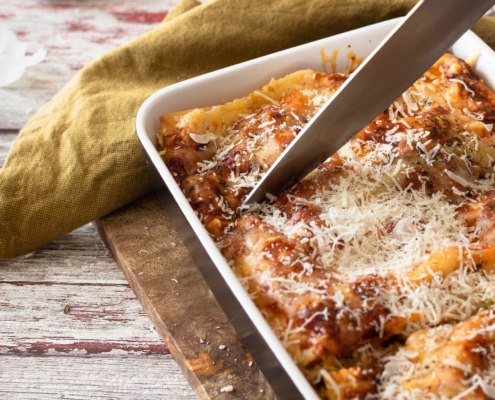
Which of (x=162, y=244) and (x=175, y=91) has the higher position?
(x=175, y=91)

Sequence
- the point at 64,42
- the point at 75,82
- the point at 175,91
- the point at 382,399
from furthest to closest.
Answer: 1. the point at 64,42
2. the point at 75,82
3. the point at 175,91
4. the point at 382,399

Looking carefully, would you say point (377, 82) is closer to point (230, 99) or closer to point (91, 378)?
point (230, 99)

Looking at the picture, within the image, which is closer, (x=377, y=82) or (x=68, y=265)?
(x=377, y=82)

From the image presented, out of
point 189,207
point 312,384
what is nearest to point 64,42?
point 189,207

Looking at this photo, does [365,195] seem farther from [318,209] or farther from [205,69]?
[205,69]

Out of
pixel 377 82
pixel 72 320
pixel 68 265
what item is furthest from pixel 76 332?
pixel 377 82

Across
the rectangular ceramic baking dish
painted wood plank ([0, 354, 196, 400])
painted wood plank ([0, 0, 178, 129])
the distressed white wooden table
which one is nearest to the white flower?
painted wood plank ([0, 0, 178, 129])

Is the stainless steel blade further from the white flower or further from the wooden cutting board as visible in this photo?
the white flower
